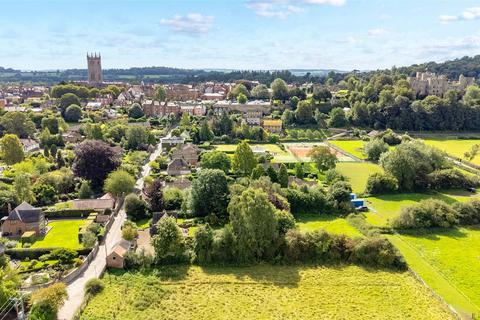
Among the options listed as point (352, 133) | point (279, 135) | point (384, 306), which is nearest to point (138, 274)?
point (384, 306)

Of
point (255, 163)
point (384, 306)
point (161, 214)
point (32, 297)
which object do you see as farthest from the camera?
point (255, 163)

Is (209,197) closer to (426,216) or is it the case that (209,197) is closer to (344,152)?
(426,216)

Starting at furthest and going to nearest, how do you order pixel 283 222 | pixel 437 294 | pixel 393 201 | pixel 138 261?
pixel 393 201
pixel 283 222
pixel 138 261
pixel 437 294

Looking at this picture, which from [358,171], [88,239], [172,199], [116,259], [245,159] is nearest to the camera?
[116,259]

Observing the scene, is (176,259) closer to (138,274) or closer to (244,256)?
(138,274)

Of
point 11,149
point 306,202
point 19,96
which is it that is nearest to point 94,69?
point 19,96

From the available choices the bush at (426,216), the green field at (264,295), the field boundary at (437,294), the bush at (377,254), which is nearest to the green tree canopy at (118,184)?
the green field at (264,295)

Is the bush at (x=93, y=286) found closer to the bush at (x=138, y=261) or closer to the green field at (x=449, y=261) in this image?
the bush at (x=138, y=261)
